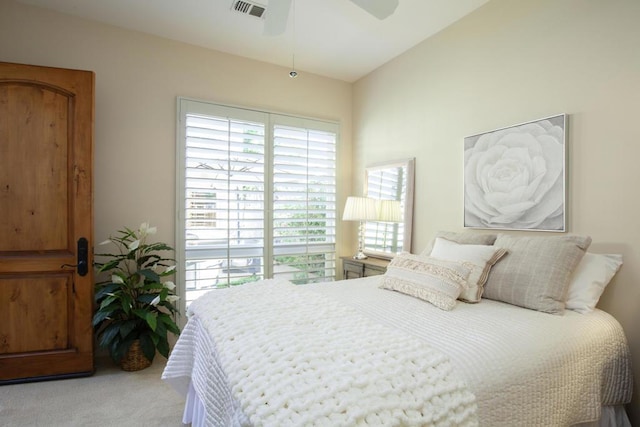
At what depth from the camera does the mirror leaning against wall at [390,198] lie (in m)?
3.24

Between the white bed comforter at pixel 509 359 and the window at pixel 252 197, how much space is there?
152 centimetres

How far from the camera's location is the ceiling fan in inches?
77.4

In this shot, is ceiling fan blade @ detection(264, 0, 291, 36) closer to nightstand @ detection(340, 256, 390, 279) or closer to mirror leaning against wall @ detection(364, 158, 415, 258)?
mirror leaning against wall @ detection(364, 158, 415, 258)

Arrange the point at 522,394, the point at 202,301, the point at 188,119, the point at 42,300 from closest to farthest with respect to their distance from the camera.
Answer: the point at 522,394 → the point at 202,301 → the point at 42,300 → the point at 188,119

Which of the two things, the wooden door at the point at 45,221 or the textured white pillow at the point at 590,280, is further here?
the wooden door at the point at 45,221

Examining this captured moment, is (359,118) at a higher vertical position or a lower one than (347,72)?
lower

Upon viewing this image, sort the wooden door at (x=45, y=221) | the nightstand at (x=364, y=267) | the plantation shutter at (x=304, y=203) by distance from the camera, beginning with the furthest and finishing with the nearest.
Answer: the plantation shutter at (x=304, y=203) < the nightstand at (x=364, y=267) < the wooden door at (x=45, y=221)

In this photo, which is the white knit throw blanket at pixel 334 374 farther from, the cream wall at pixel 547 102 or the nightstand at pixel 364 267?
the nightstand at pixel 364 267

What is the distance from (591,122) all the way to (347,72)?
2567 millimetres

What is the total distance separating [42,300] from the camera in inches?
98.9

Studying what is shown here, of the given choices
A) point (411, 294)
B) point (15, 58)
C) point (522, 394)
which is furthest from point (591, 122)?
point (15, 58)

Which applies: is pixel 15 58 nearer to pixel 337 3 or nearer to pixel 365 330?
pixel 337 3

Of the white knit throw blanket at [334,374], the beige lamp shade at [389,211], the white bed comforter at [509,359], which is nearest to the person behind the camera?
the white knit throw blanket at [334,374]

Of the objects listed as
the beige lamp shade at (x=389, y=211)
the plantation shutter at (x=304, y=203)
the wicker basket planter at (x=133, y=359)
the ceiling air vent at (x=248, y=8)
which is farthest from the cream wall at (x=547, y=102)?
the wicker basket planter at (x=133, y=359)
